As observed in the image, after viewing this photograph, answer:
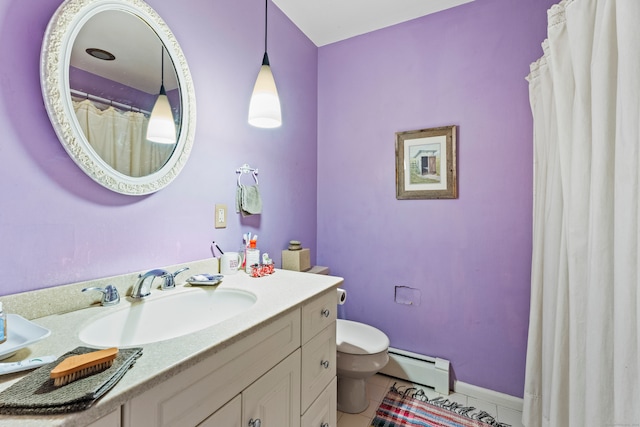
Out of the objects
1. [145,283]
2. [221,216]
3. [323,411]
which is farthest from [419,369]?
[145,283]

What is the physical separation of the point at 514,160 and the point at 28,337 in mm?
2227

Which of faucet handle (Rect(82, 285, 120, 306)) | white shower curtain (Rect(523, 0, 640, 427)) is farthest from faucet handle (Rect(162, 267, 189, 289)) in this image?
white shower curtain (Rect(523, 0, 640, 427))

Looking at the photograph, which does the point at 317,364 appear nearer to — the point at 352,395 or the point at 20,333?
the point at 352,395

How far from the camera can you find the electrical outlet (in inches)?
56.9

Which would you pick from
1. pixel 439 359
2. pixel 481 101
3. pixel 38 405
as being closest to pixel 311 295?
pixel 38 405

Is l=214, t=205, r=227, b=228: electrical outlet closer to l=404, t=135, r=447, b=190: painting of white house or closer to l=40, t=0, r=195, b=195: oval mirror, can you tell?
l=40, t=0, r=195, b=195: oval mirror

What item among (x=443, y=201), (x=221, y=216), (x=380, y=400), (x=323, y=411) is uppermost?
(x=443, y=201)

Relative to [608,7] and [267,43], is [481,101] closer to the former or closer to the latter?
[608,7]

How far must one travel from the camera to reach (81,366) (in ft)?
1.74

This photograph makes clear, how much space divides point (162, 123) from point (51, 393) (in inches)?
40.2

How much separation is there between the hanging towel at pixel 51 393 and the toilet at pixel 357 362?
129 centimetres

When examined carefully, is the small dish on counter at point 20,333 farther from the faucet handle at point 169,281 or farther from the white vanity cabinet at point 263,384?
the faucet handle at point 169,281

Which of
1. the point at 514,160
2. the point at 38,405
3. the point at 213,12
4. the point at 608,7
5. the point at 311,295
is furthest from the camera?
the point at 514,160

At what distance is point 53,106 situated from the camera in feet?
2.84
